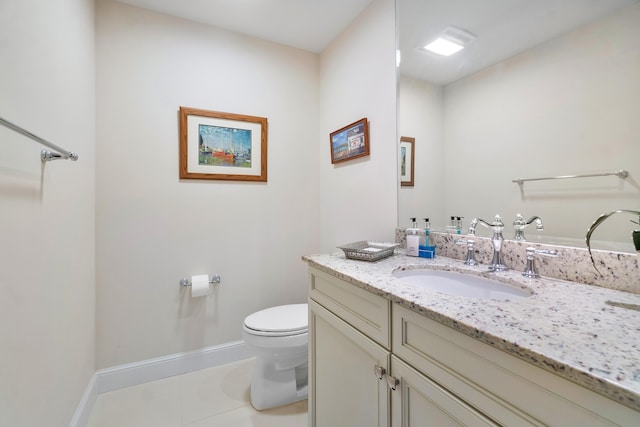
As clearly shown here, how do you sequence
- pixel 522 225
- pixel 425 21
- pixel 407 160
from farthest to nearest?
pixel 407 160 < pixel 425 21 < pixel 522 225

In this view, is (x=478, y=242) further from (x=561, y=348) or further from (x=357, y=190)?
(x=357, y=190)

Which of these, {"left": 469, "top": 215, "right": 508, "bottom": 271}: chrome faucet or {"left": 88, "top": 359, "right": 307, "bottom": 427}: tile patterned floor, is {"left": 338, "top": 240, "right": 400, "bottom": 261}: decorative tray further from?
{"left": 88, "top": 359, "right": 307, "bottom": 427}: tile patterned floor

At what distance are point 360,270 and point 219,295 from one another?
1.30 meters

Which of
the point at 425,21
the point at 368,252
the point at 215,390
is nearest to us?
the point at 368,252

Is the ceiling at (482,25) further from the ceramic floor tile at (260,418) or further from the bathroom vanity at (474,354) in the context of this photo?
the ceramic floor tile at (260,418)

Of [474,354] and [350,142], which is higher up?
[350,142]

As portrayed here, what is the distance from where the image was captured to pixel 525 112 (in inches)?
40.4

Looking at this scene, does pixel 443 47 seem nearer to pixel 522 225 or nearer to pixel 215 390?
pixel 522 225

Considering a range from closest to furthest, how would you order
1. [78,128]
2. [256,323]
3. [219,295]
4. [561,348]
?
[561,348], [78,128], [256,323], [219,295]

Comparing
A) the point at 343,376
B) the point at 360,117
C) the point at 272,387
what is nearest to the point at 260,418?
the point at 272,387

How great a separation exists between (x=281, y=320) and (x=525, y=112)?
1.52 m

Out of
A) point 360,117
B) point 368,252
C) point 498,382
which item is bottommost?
point 498,382

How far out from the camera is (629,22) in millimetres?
806

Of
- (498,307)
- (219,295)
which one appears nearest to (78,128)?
(219,295)
